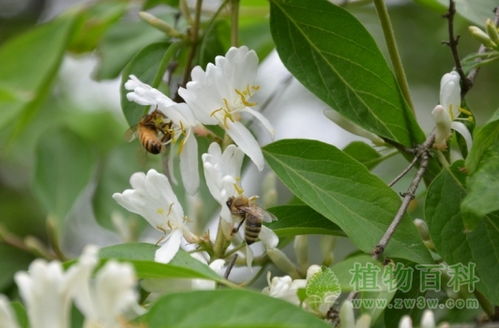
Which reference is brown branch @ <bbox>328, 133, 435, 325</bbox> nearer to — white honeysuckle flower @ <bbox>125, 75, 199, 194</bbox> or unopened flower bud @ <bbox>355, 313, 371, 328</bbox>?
unopened flower bud @ <bbox>355, 313, 371, 328</bbox>

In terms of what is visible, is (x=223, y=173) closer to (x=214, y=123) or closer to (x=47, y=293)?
(x=214, y=123)

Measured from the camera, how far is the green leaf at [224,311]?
0.73 meters

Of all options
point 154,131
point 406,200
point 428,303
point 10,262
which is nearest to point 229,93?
point 154,131

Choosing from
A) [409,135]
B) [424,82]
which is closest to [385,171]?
[424,82]

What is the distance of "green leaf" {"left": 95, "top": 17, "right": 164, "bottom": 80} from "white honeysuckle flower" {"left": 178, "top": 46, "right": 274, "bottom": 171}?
Answer: 0.62 m

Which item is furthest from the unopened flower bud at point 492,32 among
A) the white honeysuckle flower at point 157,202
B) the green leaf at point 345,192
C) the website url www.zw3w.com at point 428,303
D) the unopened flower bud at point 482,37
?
the white honeysuckle flower at point 157,202

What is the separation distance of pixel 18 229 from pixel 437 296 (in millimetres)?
2299

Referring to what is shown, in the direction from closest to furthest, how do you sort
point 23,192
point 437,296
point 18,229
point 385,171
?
point 437,296 < point 385,171 < point 18,229 < point 23,192

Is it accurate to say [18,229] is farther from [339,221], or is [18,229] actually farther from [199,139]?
[339,221]

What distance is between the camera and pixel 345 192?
42.2 inches

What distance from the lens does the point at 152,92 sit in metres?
1.08

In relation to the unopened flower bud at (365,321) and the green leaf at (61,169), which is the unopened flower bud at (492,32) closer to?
the unopened flower bud at (365,321)

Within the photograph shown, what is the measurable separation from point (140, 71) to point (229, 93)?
24 centimetres

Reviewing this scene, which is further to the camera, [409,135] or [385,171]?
[385,171]
